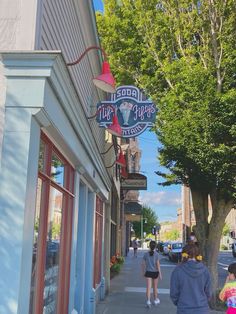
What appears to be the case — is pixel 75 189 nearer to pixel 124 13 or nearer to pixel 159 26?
pixel 159 26

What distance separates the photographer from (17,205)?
388 centimetres

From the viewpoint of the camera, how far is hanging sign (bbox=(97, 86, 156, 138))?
28.8 feet

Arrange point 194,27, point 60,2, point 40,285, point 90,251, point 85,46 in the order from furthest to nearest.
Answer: point 194,27
point 90,251
point 85,46
point 60,2
point 40,285

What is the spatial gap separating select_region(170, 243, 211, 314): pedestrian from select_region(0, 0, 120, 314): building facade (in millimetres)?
1628

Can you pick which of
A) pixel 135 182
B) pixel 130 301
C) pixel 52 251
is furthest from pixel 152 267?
pixel 135 182

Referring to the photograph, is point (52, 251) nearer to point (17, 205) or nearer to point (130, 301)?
point (17, 205)

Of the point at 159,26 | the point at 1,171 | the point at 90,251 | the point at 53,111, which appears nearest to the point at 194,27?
the point at 159,26

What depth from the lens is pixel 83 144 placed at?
689 cm

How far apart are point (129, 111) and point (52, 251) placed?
417 cm

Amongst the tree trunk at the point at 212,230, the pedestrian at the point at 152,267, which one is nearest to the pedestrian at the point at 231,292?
the pedestrian at the point at 152,267

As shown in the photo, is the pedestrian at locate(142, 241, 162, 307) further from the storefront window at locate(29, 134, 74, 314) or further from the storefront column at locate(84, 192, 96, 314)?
the storefront window at locate(29, 134, 74, 314)

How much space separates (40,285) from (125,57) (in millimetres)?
11733

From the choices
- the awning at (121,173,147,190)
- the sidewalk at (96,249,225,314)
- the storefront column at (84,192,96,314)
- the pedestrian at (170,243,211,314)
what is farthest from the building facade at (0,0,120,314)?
the awning at (121,173,147,190)

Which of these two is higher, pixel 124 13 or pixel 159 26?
pixel 124 13
